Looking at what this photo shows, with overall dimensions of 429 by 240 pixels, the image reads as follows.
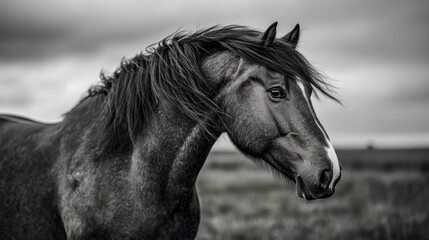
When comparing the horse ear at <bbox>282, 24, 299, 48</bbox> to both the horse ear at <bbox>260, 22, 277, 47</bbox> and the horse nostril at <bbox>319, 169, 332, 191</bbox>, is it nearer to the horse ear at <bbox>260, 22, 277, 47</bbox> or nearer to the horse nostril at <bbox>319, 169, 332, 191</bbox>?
the horse ear at <bbox>260, 22, 277, 47</bbox>

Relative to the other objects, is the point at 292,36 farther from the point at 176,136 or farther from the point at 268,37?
the point at 176,136

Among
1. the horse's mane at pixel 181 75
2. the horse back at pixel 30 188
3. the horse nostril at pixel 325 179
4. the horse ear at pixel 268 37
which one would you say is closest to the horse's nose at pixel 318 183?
the horse nostril at pixel 325 179

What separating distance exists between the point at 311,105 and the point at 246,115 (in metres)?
0.50

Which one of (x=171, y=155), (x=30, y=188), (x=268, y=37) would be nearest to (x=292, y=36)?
(x=268, y=37)

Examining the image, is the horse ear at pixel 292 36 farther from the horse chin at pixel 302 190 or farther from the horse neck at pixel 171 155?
the horse chin at pixel 302 190

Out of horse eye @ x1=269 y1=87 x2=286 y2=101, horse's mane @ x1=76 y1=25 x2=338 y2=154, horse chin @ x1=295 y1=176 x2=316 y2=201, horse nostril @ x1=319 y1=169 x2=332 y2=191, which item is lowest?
horse chin @ x1=295 y1=176 x2=316 y2=201

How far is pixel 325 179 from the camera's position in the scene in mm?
2686

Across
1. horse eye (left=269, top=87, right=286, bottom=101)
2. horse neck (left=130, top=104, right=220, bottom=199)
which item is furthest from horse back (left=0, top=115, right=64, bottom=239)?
horse eye (left=269, top=87, right=286, bottom=101)

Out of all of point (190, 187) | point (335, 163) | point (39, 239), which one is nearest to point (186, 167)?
point (190, 187)

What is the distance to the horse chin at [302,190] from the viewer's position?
2744mm

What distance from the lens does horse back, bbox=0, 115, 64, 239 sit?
3.44m

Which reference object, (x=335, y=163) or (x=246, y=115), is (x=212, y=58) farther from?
(x=335, y=163)

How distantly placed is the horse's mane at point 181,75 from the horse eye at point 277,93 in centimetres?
15

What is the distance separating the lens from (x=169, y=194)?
122 inches
